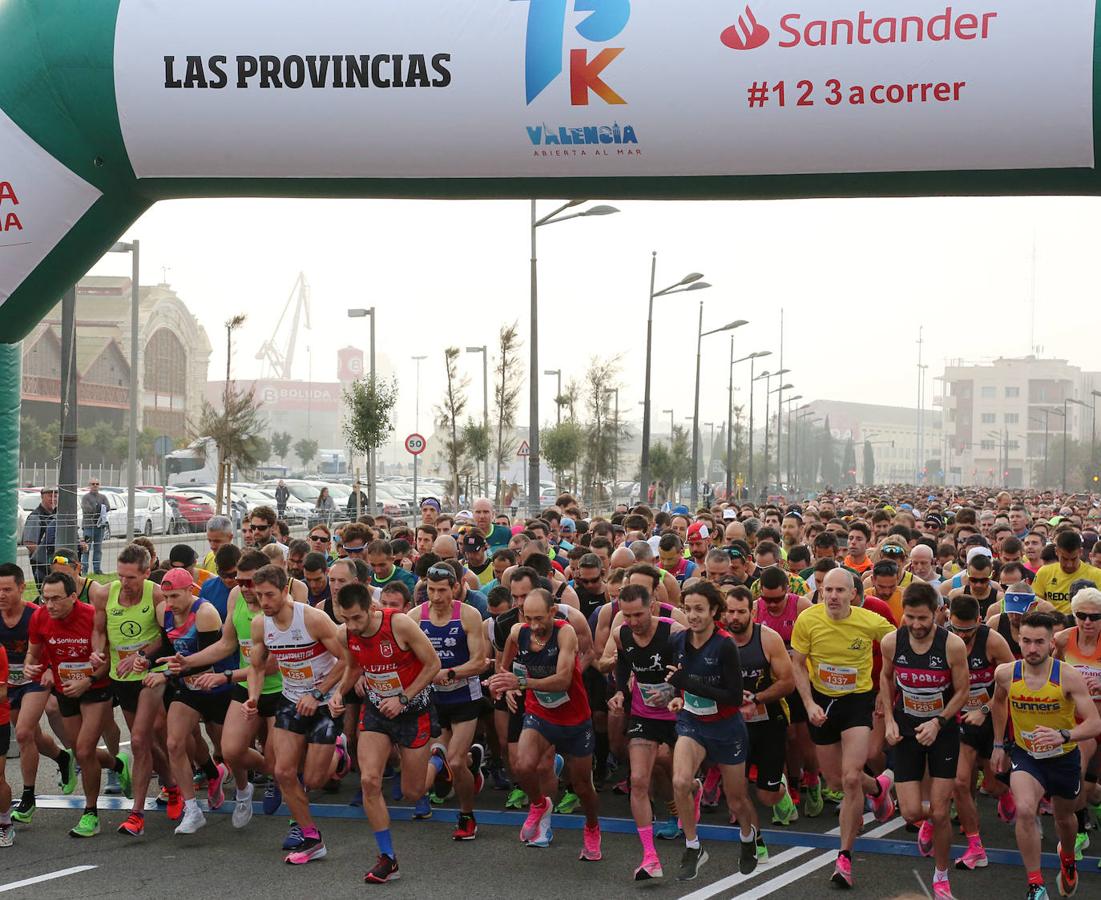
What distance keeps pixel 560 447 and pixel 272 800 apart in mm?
41714

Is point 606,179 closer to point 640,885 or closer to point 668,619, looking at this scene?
point 668,619

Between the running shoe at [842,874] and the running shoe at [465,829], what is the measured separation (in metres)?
2.32

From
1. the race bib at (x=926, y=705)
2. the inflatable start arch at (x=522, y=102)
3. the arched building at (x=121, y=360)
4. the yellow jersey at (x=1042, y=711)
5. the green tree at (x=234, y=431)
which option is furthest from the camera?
the arched building at (x=121, y=360)

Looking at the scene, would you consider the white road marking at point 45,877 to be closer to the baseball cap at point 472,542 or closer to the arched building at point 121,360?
the baseball cap at point 472,542

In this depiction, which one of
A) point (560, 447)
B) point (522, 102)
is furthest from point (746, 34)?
point (560, 447)

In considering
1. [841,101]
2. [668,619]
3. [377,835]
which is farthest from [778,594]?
[841,101]

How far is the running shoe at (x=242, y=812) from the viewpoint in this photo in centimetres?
928

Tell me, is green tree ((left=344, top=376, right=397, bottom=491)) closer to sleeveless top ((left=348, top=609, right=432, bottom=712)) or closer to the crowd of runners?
the crowd of runners

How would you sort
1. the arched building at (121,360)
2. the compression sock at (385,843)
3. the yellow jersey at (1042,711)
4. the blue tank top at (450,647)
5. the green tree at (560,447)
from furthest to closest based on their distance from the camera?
the arched building at (121,360), the green tree at (560,447), the blue tank top at (450,647), the compression sock at (385,843), the yellow jersey at (1042,711)

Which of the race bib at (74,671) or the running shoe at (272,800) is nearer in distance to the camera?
the race bib at (74,671)

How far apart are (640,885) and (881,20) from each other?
4.77 meters

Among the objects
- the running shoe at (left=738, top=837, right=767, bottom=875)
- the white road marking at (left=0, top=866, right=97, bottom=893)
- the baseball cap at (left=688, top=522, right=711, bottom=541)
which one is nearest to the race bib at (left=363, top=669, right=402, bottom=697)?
the white road marking at (left=0, top=866, right=97, bottom=893)

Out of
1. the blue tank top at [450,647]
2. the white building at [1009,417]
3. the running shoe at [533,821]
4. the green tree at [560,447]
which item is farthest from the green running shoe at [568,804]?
the white building at [1009,417]

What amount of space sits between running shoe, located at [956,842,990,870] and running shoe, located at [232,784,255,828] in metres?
4.50
